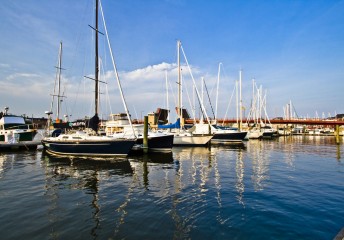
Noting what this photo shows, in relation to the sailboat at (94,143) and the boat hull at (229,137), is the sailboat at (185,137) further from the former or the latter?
the sailboat at (94,143)

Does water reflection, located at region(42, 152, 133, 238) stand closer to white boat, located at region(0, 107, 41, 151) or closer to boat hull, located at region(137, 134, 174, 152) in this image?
boat hull, located at region(137, 134, 174, 152)

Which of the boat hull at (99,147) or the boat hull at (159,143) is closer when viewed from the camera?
the boat hull at (99,147)

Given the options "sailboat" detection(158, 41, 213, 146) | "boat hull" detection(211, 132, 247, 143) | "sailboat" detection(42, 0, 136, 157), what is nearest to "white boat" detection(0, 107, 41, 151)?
"sailboat" detection(42, 0, 136, 157)

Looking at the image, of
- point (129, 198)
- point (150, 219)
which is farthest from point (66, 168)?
point (150, 219)

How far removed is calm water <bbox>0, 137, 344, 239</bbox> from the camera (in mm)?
6711

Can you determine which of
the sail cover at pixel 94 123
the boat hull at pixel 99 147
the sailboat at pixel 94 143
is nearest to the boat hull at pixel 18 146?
the sailboat at pixel 94 143

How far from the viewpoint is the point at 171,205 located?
884cm

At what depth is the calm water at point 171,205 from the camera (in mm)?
6711

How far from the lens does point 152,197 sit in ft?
32.4

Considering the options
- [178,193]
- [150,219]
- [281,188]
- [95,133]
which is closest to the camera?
[150,219]

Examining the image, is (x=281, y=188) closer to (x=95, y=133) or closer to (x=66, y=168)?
(x=66, y=168)

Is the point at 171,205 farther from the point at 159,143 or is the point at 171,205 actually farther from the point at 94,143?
the point at 159,143

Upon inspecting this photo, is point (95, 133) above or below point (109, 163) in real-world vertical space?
above

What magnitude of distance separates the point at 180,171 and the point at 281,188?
6544mm
